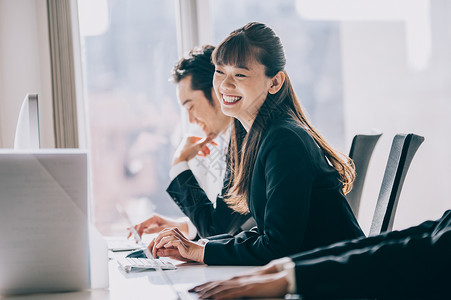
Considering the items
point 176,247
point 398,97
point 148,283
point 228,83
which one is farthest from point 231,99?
point 398,97

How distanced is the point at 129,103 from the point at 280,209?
209cm

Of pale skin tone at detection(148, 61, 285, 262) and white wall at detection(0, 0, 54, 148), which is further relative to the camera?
white wall at detection(0, 0, 54, 148)

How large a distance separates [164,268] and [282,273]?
0.46m

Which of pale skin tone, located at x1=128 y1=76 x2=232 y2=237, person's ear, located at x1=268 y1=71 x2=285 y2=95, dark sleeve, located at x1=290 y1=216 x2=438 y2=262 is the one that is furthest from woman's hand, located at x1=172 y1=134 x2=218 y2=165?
dark sleeve, located at x1=290 y1=216 x2=438 y2=262

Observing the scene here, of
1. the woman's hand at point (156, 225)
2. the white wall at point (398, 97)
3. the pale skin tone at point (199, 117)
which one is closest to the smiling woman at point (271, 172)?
the woman's hand at point (156, 225)

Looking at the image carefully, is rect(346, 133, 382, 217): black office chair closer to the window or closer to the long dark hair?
the long dark hair

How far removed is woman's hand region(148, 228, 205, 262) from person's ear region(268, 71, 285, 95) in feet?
1.61

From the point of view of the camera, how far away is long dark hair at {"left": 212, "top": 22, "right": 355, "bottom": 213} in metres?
1.42

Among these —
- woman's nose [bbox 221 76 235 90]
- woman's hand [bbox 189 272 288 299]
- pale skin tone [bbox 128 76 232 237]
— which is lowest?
woman's hand [bbox 189 272 288 299]

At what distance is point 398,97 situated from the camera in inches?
160

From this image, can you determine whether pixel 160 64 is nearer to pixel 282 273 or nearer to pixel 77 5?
pixel 77 5

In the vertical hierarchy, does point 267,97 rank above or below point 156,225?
above

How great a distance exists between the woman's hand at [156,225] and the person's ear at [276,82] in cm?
77

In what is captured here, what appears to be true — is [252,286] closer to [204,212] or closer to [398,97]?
[204,212]
